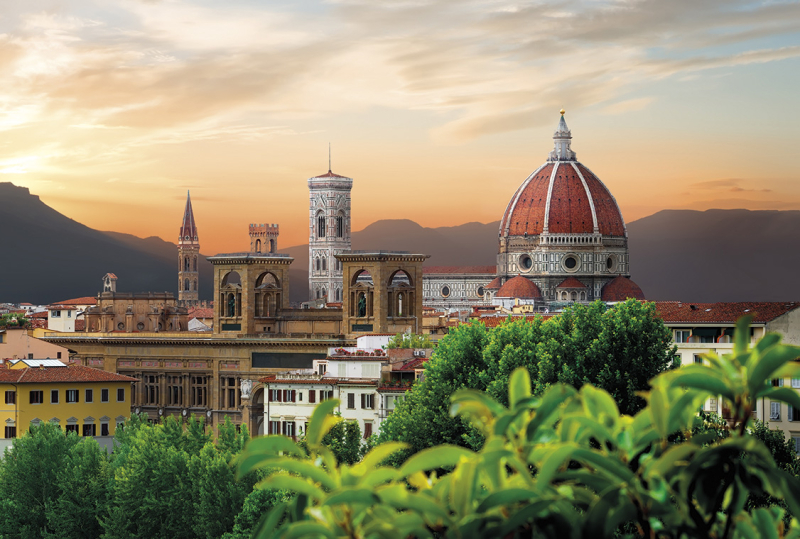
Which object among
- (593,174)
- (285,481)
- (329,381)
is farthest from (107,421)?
(593,174)

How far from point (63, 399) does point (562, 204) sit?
120942mm

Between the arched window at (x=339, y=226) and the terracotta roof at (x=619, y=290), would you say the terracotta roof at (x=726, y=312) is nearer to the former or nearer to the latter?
the terracotta roof at (x=619, y=290)

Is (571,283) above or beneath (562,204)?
beneath

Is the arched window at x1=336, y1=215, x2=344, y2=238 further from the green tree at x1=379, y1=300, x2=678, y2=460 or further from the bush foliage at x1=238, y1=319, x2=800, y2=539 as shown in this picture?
the bush foliage at x1=238, y1=319, x2=800, y2=539

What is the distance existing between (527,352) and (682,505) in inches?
1369

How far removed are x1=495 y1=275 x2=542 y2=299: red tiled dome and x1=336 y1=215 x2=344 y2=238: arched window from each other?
28.1 m

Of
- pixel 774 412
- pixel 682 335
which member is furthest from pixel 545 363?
pixel 682 335

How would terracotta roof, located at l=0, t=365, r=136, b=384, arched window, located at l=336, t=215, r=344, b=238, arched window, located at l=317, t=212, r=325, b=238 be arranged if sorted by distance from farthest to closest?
arched window, located at l=317, t=212, r=325, b=238 < arched window, located at l=336, t=215, r=344, b=238 < terracotta roof, located at l=0, t=365, r=136, b=384

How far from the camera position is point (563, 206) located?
6732 inches

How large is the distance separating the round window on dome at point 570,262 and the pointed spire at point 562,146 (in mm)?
16955

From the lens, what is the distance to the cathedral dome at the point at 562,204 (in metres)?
170

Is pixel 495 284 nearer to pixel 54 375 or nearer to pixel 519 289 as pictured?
pixel 519 289

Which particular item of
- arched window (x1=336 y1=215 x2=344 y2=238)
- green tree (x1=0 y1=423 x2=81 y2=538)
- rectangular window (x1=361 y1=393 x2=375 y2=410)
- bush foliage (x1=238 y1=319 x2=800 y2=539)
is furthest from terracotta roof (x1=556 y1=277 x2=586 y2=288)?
bush foliage (x1=238 y1=319 x2=800 y2=539)

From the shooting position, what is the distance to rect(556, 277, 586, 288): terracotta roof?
163125 mm
